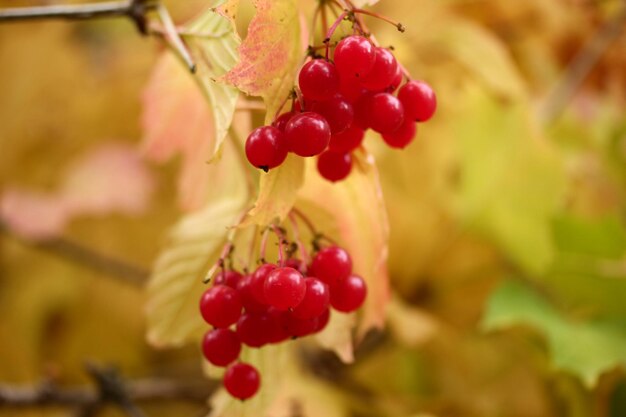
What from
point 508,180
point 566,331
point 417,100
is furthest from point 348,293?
point 508,180

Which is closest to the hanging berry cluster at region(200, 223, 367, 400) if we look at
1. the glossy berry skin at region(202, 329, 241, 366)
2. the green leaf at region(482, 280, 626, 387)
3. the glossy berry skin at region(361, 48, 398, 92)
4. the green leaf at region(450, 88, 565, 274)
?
the glossy berry skin at region(202, 329, 241, 366)

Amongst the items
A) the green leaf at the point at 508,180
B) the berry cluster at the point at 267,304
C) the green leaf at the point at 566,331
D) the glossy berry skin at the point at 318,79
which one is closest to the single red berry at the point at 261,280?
the berry cluster at the point at 267,304

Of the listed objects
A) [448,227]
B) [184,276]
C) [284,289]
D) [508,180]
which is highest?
[284,289]

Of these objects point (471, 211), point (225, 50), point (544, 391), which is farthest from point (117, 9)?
point (544, 391)

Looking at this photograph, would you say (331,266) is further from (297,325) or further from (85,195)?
(85,195)

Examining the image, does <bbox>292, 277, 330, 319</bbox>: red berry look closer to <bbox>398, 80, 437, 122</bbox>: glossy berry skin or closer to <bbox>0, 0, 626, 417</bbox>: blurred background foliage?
<bbox>398, 80, 437, 122</bbox>: glossy berry skin

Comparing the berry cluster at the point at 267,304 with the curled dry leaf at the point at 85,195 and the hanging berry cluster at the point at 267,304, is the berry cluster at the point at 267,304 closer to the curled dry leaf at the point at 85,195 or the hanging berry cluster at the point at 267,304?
the hanging berry cluster at the point at 267,304

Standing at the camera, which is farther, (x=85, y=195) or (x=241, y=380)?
(x=85, y=195)
